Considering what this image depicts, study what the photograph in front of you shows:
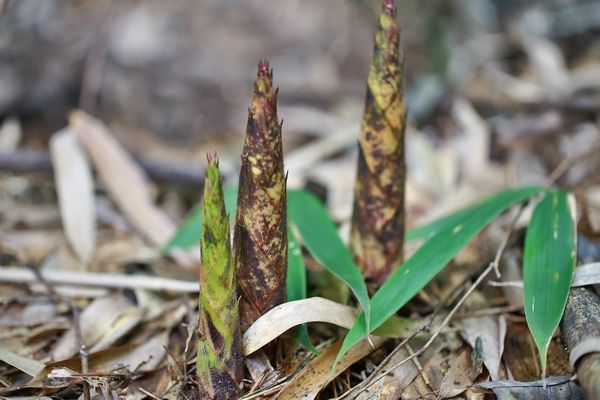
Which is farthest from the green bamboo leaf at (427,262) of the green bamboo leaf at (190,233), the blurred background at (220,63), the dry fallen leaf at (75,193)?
the blurred background at (220,63)

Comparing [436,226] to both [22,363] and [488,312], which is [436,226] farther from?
[22,363]

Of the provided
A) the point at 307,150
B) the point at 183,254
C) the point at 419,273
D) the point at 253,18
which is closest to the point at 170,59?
the point at 253,18

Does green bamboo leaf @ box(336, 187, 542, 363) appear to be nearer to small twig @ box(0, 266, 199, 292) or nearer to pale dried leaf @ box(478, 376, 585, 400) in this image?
pale dried leaf @ box(478, 376, 585, 400)

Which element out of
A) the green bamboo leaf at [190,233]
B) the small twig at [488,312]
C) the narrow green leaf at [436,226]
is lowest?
the small twig at [488,312]

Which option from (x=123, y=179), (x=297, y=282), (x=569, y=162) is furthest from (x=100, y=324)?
(x=569, y=162)

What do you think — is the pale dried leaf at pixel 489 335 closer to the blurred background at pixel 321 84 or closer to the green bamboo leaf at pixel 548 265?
the green bamboo leaf at pixel 548 265
